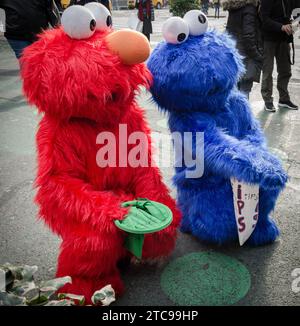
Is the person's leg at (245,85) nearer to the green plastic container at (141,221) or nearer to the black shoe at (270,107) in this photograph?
the black shoe at (270,107)

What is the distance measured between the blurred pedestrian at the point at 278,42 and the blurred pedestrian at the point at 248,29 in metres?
0.22

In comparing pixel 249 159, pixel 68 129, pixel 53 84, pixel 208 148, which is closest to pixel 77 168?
pixel 68 129

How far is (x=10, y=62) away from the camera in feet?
27.6

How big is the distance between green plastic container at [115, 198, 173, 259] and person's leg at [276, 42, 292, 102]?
383 centimetres

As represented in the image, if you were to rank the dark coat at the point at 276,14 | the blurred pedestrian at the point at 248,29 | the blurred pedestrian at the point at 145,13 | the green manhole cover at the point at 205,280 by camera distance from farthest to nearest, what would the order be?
the blurred pedestrian at the point at 145,13 → the dark coat at the point at 276,14 → the blurred pedestrian at the point at 248,29 → the green manhole cover at the point at 205,280

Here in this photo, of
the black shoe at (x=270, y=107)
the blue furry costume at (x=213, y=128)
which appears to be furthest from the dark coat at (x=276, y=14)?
the blue furry costume at (x=213, y=128)

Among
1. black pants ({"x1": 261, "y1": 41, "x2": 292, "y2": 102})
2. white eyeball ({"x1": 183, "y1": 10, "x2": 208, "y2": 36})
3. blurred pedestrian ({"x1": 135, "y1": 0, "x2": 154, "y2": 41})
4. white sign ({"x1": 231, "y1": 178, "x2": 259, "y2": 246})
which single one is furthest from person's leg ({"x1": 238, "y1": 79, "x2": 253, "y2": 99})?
blurred pedestrian ({"x1": 135, "y1": 0, "x2": 154, "y2": 41})

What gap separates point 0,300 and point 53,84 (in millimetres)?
931

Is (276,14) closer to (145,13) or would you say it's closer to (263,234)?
(263,234)

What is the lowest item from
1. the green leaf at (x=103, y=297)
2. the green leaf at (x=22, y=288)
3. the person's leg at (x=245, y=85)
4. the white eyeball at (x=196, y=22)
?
the person's leg at (x=245, y=85)

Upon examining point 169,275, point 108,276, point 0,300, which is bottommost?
point 169,275

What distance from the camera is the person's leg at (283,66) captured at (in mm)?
4961

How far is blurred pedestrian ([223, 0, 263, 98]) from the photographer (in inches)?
170

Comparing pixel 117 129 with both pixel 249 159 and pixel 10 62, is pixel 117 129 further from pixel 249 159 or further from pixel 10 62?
pixel 10 62
